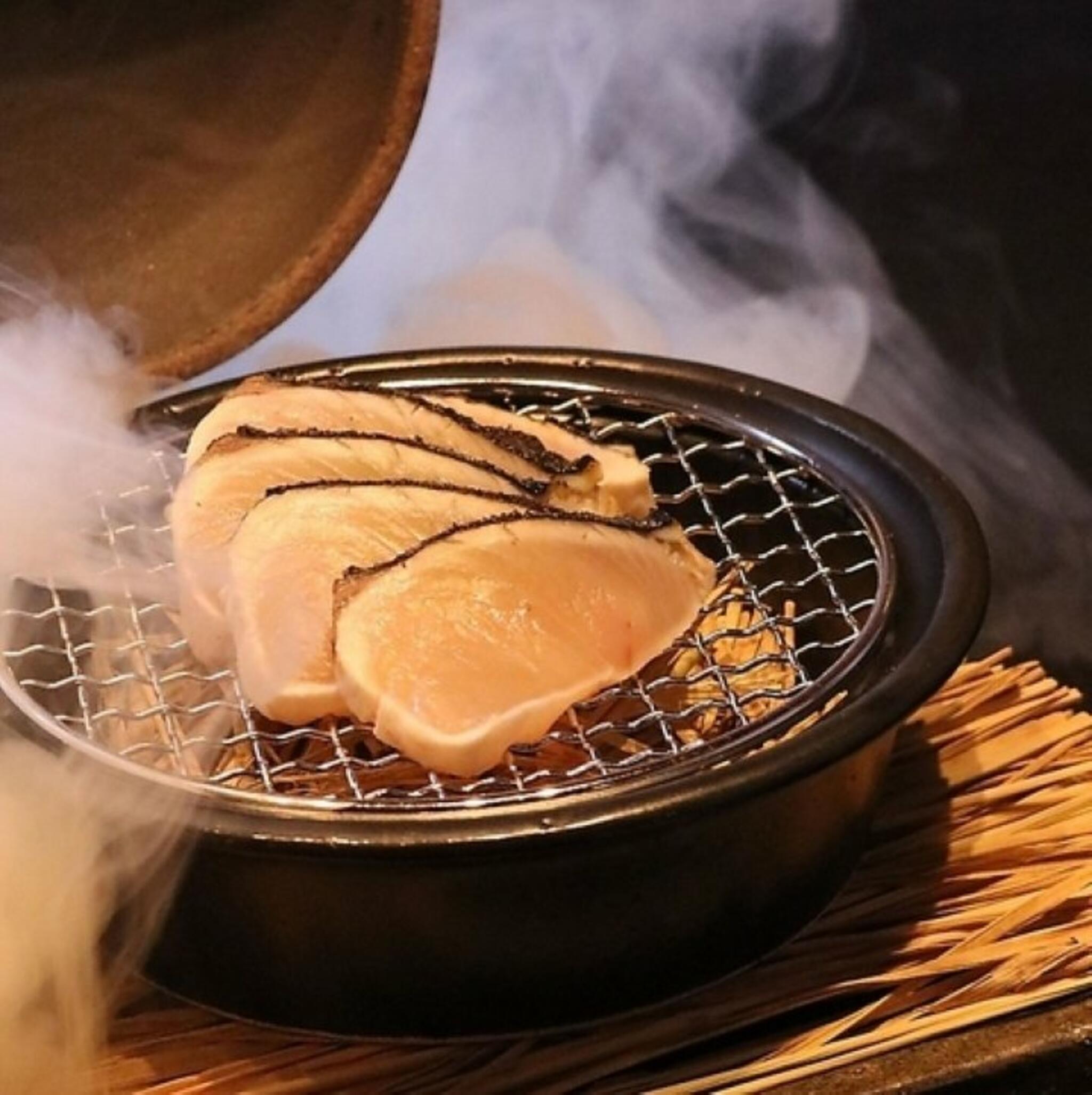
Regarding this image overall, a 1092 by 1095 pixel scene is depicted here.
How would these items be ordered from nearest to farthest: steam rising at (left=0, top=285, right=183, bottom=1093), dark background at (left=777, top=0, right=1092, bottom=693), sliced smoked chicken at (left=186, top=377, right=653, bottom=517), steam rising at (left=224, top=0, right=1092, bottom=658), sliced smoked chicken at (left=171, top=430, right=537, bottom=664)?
1. steam rising at (left=0, top=285, right=183, bottom=1093)
2. sliced smoked chicken at (left=171, top=430, right=537, bottom=664)
3. sliced smoked chicken at (left=186, top=377, right=653, bottom=517)
4. steam rising at (left=224, top=0, right=1092, bottom=658)
5. dark background at (left=777, top=0, right=1092, bottom=693)

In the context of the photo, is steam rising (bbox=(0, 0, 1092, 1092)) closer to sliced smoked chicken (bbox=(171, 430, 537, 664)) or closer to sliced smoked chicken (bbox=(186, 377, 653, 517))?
sliced smoked chicken (bbox=(186, 377, 653, 517))

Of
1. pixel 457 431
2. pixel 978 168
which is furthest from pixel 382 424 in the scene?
pixel 978 168

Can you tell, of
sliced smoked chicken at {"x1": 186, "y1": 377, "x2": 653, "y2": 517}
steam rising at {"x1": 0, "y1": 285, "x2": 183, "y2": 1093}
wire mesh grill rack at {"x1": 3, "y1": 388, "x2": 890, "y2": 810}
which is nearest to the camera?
steam rising at {"x1": 0, "y1": 285, "x2": 183, "y2": 1093}

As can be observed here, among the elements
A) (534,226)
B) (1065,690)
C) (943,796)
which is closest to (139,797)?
(943,796)

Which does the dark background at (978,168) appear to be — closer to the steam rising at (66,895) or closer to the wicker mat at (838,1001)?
the wicker mat at (838,1001)

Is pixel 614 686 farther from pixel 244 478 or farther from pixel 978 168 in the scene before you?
pixel 978 168

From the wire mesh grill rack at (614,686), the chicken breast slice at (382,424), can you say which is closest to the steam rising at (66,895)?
the wire mesh grill rack at (614,686)

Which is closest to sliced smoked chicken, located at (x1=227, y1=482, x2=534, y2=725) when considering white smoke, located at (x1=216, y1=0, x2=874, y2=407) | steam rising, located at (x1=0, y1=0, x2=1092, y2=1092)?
steam rising, located at (x1=0, y1=0, x2=1092, y2=1092)
